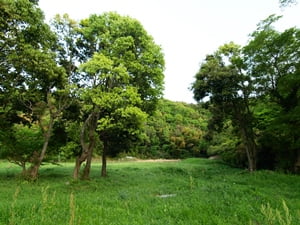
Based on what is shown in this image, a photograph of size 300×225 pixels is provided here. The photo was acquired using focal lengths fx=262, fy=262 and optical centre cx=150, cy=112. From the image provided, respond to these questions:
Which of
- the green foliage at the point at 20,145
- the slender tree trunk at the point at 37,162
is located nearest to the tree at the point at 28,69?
the slender tree trunk at the point at 37,162

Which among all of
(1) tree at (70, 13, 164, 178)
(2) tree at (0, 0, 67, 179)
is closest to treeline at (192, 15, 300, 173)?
(1) tree at (70, 13, 164, 178)

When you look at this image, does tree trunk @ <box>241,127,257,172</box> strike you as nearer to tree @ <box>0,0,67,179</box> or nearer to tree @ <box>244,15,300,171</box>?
tree @ <box>244,15,300,171</box>

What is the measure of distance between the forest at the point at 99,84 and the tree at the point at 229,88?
0.12 m

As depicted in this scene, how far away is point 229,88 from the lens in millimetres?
24188

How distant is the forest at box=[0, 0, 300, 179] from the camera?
574 inches

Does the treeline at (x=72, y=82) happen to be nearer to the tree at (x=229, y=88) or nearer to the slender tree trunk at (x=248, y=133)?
the tree at (x=229, y=88)

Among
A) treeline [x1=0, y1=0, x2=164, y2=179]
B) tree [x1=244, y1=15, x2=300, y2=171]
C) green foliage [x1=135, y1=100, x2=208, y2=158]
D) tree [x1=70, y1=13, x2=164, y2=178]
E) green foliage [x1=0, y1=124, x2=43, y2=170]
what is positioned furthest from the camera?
green foliage [x1=135, y1=100, x2=208, y2=158]

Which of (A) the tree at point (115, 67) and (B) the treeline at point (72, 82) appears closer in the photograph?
(B) the treeline at point (72, 82)

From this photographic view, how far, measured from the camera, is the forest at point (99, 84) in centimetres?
1457

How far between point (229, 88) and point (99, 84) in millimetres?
12915

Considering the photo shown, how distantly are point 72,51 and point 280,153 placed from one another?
20520mm

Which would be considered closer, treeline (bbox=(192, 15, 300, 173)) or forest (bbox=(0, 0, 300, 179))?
forest (bbox=(0, 0, 300, 179))

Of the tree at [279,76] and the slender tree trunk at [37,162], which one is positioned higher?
the tree at [279,76]

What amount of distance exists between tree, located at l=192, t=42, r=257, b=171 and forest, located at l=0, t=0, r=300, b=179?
0.12 metres
